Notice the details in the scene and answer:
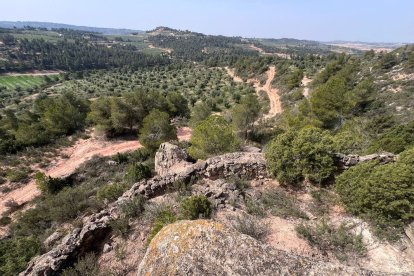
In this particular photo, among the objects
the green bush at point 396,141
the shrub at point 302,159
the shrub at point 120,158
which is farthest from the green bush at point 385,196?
the shrub at point 120,158

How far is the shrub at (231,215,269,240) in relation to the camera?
10516mm

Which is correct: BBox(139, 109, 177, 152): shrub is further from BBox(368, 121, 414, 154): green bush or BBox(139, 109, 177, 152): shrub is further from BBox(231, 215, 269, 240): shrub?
BBox(368, 121, 414, 154): green bush

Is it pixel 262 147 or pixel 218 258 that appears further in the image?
pixel 262 147

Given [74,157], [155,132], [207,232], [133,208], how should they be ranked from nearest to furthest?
[207,232] → [133,208] → [155,132] → [74,157]

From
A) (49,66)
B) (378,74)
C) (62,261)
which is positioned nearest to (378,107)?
(378,74)

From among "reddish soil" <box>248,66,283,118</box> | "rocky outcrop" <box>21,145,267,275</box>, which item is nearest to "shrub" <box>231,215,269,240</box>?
"rocky outcrop" <box>21,145,267,275</box>

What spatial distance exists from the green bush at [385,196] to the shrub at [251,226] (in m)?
4.29

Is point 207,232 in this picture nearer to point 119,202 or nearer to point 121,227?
point 121,227

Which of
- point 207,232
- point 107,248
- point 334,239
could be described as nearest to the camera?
point 207,232

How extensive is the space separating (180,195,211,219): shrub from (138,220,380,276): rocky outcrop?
502 centimetres

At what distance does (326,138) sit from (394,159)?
12.4 feet

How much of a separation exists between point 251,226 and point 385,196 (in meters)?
5.82

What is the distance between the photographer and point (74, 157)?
32.2m

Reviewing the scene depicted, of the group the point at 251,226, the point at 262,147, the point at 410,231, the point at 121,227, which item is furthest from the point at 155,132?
the point at 410,231
